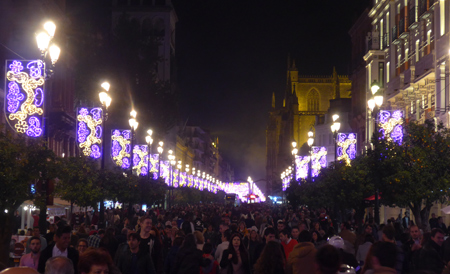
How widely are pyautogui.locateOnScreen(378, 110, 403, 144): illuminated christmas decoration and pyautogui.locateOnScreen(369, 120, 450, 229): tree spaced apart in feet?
13.0

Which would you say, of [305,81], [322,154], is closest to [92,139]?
[322,154]

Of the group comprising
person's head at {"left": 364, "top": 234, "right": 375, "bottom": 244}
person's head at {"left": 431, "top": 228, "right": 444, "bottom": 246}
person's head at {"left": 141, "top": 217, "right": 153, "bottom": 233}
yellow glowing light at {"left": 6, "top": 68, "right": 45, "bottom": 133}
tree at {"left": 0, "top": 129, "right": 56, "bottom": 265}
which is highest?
yellow glowing light at {"left": 6, "top": 68, "right": 45, "bottom": 133}

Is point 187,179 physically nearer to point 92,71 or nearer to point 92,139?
point 92,71

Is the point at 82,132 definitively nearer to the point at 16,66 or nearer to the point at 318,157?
the point at 16,66

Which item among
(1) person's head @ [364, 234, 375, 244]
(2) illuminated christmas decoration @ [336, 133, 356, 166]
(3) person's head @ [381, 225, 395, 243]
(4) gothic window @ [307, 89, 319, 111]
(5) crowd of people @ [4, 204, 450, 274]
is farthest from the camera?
(4) gothic window @ [307, 89, 319, 111]

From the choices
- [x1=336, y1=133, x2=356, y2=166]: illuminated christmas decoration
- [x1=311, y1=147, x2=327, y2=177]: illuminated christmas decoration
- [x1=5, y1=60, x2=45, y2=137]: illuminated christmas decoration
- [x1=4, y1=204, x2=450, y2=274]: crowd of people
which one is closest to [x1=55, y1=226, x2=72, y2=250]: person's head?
[x1=4, y1=204, x2=450, y2=274]: crowd of people

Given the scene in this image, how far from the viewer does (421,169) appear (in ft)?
79.2

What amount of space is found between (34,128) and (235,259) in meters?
11.5

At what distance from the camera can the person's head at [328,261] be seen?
698 centimetres

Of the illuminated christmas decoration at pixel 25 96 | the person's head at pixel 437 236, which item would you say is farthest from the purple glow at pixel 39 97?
the person's head at pixel 437 236

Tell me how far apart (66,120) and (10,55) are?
6566 millimetres

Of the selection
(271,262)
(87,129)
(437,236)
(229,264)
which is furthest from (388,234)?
(87,129)

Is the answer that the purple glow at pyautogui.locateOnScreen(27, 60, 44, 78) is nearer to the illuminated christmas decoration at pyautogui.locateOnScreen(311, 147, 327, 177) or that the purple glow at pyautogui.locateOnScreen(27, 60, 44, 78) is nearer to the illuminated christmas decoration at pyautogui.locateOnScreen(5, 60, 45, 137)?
the illuminated christmas decoration at pyautogui.locateOnScreen(5, 60, 45, 137)

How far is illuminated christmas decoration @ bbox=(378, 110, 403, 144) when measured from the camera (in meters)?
30.2
